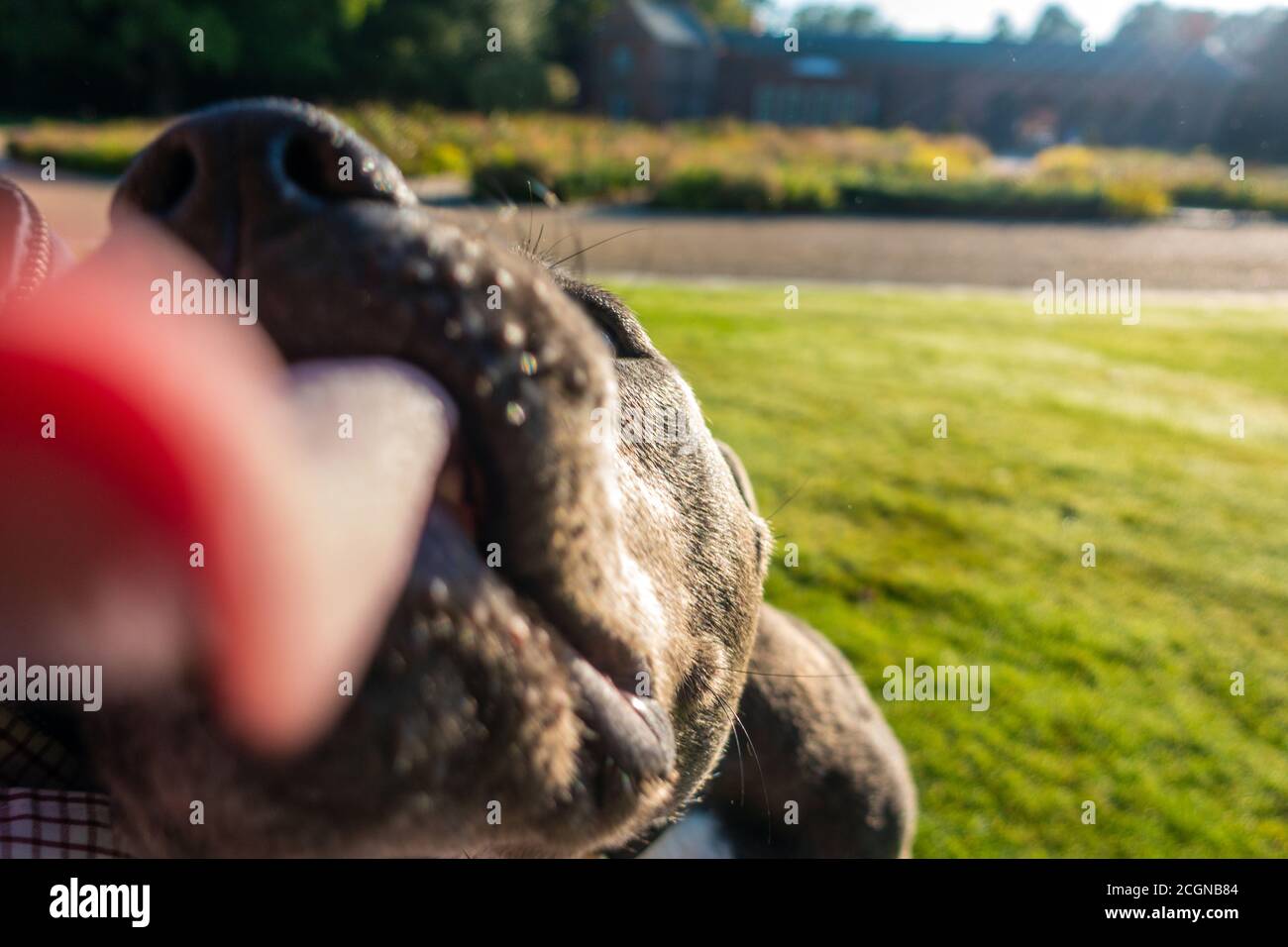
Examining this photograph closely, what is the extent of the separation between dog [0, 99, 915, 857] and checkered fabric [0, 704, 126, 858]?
16 cm

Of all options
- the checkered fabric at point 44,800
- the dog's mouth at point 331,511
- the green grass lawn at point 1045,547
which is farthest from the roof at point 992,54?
the checkered fabric at point 44,800

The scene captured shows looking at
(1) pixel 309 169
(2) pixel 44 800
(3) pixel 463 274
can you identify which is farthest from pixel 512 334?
(2) pixel 44 800

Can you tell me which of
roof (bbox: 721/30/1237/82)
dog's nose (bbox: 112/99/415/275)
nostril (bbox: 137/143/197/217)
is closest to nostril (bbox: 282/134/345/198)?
dog's nose (bbox: 112/99/415/275)

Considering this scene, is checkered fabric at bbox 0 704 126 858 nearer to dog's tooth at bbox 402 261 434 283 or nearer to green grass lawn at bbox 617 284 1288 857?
dog's tooth at bbox 402 261 434 283

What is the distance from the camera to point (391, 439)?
3.97 ft

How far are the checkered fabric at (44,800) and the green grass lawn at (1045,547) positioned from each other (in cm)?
377

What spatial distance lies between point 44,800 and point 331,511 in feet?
2.76

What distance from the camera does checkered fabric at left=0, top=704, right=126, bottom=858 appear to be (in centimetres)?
153

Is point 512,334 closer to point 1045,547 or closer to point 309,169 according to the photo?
point 309,169

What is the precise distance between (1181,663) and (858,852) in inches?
134

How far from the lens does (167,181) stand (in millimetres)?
1352

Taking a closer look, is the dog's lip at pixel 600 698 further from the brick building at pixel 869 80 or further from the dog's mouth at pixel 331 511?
the brick building at pixel 869 80
